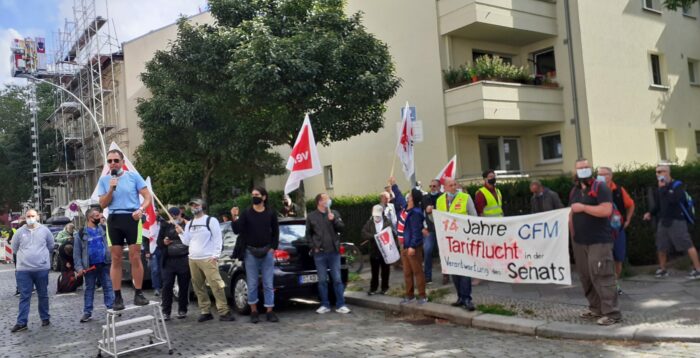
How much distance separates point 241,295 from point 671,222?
23.3 feet

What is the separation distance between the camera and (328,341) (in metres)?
7.45

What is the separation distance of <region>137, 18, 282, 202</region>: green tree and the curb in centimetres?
799

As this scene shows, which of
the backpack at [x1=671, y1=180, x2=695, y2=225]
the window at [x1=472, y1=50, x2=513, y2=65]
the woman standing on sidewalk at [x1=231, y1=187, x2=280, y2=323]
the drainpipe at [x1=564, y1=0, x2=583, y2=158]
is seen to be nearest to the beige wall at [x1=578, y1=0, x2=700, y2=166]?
the drainpipe at [x1=564, y1=0, x2=583, y2=158]

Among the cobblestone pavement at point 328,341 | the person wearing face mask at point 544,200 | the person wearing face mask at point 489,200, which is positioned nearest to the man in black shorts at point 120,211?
the cobblestone pavement at point 328,341

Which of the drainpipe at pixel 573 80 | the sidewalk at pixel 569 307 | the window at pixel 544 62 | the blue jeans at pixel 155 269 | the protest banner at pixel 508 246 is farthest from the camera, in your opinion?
the window at pixel 544 62

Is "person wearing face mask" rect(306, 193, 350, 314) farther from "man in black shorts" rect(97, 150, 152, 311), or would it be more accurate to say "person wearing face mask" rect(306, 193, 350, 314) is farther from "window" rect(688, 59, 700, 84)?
"window" rect(688, 59, 700, 84)

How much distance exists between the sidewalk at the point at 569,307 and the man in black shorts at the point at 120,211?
14.4ft

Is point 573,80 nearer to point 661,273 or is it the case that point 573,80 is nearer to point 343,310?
point 661,273

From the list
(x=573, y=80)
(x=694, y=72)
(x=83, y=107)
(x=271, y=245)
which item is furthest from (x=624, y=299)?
(x=83, y=107)

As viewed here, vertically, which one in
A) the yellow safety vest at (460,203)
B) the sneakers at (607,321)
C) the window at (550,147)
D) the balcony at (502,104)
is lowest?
the sneakers at (607,321)

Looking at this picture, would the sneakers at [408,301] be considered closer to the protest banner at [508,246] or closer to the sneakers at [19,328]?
the protest banner at [508,246]

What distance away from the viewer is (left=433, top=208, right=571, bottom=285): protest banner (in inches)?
302

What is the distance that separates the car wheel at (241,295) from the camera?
964 centimetres

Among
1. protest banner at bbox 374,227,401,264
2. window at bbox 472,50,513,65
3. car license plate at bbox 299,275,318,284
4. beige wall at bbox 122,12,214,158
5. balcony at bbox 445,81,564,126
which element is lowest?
car license plate at bbox 299,275,318,284
